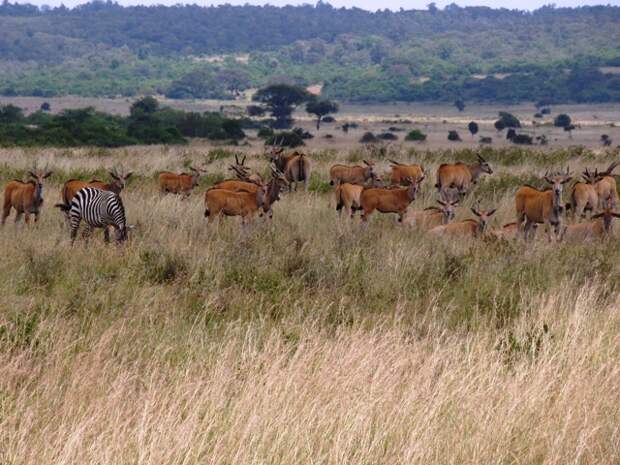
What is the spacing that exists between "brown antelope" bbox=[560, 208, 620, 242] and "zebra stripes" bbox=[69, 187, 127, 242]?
5721 mm

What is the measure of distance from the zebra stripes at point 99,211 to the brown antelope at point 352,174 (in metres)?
7.59

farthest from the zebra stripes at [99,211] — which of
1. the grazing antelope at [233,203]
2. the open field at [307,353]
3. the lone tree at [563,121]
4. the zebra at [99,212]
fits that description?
the lone tree at [563,121]

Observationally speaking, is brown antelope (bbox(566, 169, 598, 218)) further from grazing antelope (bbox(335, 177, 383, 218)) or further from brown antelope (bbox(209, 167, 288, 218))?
brown antelope (bbox(209, 167, 288, 218))

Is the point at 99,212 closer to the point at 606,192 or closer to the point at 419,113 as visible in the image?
the point at 606,192

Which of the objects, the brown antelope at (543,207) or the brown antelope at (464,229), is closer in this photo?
the brown antelope at (464,229)

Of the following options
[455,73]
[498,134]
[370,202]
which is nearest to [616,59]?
[455,73]

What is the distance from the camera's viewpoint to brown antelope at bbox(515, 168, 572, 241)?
14084 millimetres

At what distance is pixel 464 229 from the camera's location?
44.0 feet

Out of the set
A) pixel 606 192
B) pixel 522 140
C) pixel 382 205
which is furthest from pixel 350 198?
pixel 522 140

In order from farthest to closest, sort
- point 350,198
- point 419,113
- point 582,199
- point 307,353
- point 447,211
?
point 419,113, point 350,198, point 582,199, point 447,211, point 307,353

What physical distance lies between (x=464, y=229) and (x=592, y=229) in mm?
1855

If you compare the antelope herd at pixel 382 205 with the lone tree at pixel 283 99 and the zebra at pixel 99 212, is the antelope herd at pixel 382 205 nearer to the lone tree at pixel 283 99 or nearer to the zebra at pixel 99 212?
the zebra at pixel 99 212

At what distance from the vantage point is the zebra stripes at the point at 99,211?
41.1ft

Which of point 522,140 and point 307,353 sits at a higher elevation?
point 307,353
